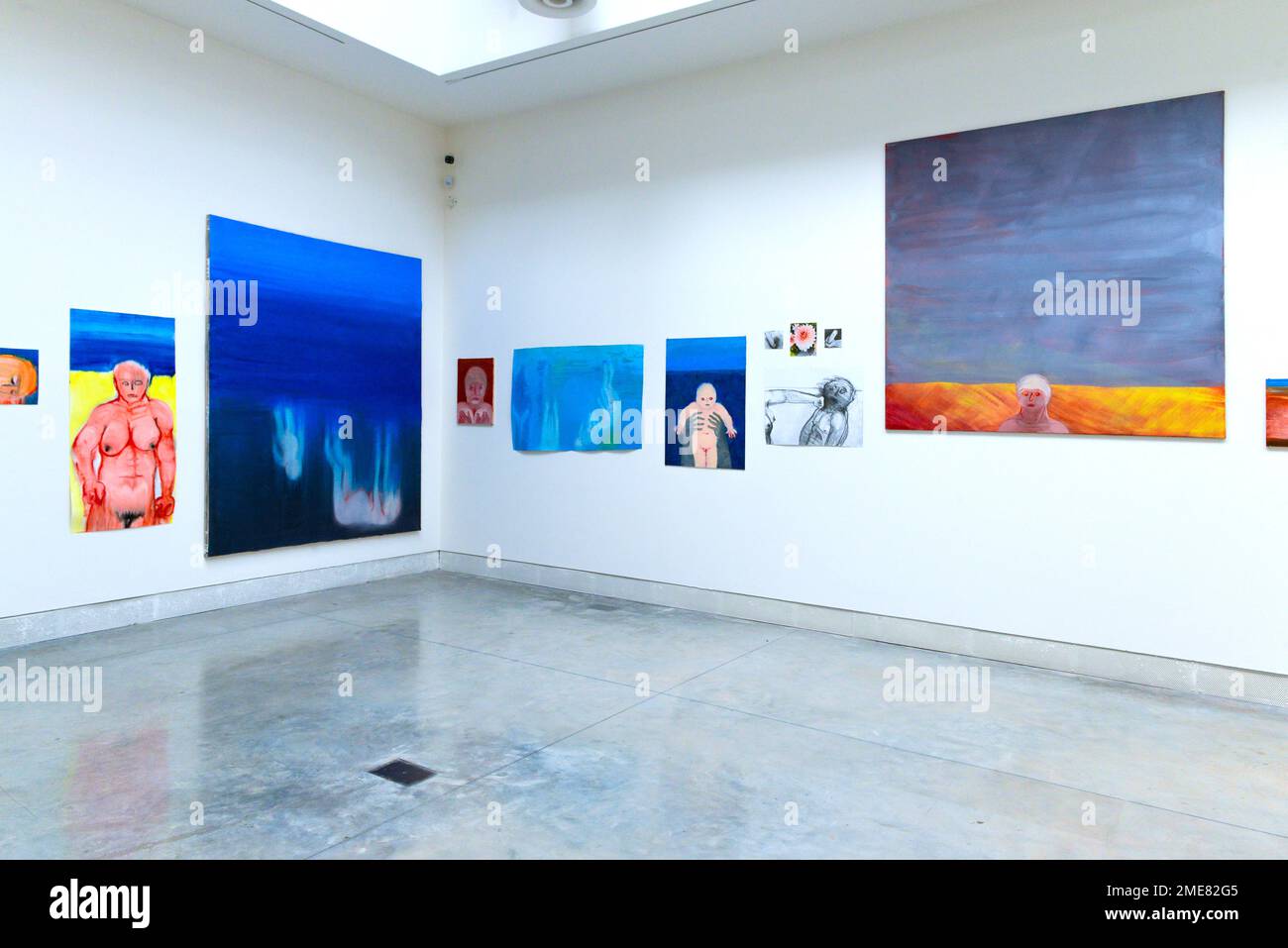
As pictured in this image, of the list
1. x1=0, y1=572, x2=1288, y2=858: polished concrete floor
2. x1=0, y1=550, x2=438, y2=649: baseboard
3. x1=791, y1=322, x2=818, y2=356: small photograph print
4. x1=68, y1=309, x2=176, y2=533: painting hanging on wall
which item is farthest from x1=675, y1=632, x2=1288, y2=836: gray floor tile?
x1=68, y1=309, x2=176, y2=533: painting hanging on wall

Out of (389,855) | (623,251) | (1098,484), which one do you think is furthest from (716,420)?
(389,855)

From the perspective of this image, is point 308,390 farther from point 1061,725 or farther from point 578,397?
point 1061,725

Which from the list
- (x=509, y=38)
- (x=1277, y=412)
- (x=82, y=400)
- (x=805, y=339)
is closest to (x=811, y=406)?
(x=805, y=339)

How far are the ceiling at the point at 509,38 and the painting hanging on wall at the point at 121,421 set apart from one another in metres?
2.46

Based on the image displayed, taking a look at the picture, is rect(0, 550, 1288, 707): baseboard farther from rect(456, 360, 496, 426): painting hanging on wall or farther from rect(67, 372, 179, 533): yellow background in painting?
rect(456, 360, 496, 426): painting hanging on wall

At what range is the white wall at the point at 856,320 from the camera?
5.32 m

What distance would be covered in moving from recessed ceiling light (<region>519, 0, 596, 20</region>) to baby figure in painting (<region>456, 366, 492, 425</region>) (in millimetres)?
3552

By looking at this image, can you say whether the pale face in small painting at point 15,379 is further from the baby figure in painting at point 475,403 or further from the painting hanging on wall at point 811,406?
the painting hanging on wall at point 811,406

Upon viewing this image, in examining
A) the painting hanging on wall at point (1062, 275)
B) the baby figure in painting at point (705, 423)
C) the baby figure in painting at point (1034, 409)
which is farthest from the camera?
the baby figure in painting at point (705, 423)

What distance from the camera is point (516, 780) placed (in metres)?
3.97

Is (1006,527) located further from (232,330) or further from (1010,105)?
(232,330)

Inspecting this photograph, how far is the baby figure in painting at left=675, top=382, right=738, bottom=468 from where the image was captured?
7.41 meters

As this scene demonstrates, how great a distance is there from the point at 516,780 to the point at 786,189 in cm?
508

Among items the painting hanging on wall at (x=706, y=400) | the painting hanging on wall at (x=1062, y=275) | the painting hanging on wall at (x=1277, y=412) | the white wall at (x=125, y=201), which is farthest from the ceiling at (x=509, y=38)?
the painting hanging on wall at (x=1277, y=412)
